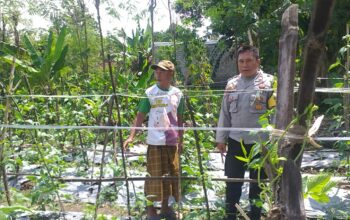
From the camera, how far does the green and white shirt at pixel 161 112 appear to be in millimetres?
3357

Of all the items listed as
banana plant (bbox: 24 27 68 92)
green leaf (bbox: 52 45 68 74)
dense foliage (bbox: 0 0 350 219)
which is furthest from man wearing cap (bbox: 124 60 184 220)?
green leaf (bbox: 52 45 68 74)

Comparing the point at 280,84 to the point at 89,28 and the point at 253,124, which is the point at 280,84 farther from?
the point at 89,28

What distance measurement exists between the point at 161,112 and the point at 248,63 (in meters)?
0.74

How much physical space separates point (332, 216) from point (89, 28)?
476 inches

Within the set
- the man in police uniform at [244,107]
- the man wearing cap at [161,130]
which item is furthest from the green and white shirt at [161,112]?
the man in police uniform at [244,107]

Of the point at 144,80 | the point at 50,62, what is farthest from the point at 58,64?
the point at 144,80

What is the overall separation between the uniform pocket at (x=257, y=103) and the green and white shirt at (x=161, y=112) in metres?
0.59

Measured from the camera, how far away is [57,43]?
667cm

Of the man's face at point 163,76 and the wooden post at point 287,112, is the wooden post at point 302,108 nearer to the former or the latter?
the wooden post at point 287,112

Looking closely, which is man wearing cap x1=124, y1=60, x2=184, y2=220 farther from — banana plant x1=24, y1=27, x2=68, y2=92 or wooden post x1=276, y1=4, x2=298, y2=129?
banana plant x1=24, y1=27, x2=68, y2=92

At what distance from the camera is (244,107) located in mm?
2979

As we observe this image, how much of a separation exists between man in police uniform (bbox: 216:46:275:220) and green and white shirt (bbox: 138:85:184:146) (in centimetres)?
40

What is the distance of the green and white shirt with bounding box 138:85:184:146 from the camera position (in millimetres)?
3357

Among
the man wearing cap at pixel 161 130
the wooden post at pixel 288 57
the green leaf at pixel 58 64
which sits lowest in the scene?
the man wearing cap at pixel 161 130
